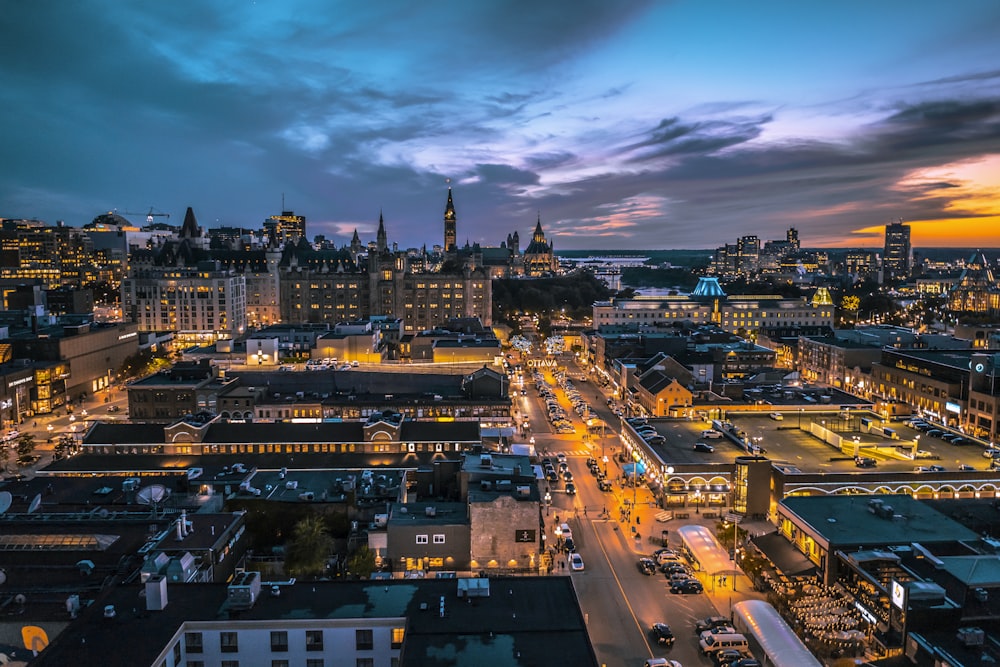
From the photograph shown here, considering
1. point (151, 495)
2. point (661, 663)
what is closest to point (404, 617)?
point (661, 663)

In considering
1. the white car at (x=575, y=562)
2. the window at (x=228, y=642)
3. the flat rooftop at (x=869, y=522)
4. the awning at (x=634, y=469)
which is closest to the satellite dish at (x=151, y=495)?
the window at (x=228, y=642)

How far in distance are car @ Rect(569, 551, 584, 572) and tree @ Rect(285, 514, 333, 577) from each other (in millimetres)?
Result: 10148

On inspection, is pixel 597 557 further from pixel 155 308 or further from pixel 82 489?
pixel 155 308

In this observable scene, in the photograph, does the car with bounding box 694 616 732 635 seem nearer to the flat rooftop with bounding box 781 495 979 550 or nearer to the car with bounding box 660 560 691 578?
the car with bounding box 660 560 691 578

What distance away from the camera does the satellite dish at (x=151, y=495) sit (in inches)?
1208

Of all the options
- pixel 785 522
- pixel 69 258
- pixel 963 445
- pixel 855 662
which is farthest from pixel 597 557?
pixel 69 258

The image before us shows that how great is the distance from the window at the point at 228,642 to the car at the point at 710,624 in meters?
15.3

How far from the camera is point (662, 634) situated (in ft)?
76.3

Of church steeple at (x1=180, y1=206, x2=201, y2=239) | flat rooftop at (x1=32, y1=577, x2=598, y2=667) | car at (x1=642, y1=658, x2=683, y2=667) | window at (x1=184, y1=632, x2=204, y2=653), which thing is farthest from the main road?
church steeple at (x1=180, y1=206, x2=201, y2=239)

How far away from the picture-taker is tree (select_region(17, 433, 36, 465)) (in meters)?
43.1

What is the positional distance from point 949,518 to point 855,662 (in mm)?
11409

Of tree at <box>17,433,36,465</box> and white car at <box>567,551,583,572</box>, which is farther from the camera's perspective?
tree at <box>17,433,36,465</box>

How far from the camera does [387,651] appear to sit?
707 inches

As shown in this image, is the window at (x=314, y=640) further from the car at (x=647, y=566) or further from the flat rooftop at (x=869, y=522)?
the flat rooftop at (x=869, y=522)
